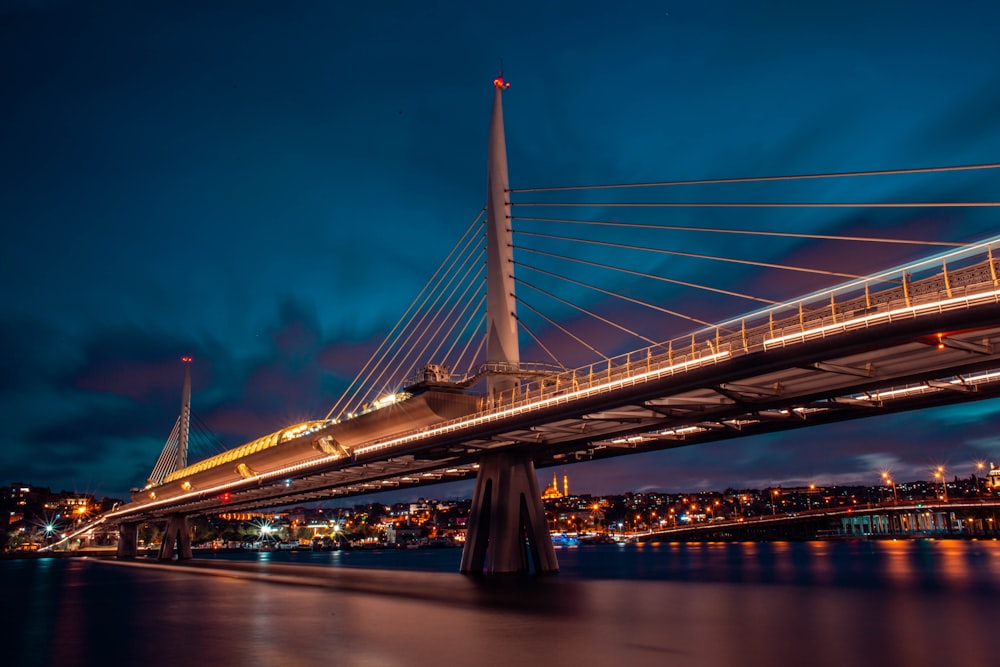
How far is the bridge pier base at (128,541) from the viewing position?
144750 mm

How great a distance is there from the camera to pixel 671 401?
37.2 metres

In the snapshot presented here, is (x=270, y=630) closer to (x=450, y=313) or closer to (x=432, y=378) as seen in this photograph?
(x=432, y=378)

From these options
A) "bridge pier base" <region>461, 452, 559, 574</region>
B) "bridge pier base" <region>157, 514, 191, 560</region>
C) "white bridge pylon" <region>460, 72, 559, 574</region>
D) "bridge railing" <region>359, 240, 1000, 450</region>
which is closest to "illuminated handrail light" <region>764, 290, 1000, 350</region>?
"bridge railing" <region>359, 240, 1000, 450</region>

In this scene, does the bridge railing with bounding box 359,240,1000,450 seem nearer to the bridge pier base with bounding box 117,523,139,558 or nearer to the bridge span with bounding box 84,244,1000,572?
the bridge span with bounding box 84,244,1000,572

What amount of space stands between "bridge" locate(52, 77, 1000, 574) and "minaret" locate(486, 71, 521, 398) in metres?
0.10

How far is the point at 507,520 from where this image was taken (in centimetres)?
4994

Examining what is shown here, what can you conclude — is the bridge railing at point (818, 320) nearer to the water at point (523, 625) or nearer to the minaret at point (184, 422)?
the water at point (523, 625)

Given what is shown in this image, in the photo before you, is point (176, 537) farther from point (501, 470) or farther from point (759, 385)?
point (759, 385)

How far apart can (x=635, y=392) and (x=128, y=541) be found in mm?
141183

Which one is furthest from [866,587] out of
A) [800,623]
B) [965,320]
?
[965,320]

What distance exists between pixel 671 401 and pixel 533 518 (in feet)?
57.6

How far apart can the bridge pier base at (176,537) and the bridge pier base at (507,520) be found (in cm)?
9146

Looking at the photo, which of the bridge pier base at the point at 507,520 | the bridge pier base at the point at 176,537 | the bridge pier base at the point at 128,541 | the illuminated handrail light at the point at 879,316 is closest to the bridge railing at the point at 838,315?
the illuminated handrail light at the point at 879,316

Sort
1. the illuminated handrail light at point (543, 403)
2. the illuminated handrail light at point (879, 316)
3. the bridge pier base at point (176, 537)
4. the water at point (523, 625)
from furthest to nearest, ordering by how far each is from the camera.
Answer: the bridge pier base at point (176, 537), the illuminated handrail light at point (543, 403), the illuminated handrail light at point (879, 316), the water at point (523, 625)
